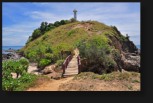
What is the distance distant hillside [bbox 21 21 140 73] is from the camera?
15.0 meters

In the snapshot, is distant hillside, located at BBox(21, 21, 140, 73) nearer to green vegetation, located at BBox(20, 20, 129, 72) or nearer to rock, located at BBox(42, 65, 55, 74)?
green vegetation, located at BBox(20, 20, 129, 72)

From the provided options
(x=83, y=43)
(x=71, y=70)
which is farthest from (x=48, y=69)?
(x=83, y=43)

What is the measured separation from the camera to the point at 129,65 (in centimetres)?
2045

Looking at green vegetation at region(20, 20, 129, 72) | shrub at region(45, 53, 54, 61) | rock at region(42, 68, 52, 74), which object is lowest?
rock at region(42, 68, 52, 74)

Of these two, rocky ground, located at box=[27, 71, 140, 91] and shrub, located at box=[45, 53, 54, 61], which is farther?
shrub, located at box=[45, 53, 54, 61]

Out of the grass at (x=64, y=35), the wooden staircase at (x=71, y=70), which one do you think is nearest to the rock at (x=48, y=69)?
the wooden staircase at (x=71, y=70)

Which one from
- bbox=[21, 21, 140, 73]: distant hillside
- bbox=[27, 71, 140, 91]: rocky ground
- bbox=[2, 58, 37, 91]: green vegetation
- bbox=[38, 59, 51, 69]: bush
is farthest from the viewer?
bbox=[38, 59, 51, 69]: bush

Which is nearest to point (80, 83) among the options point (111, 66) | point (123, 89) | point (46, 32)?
point (123, 89)

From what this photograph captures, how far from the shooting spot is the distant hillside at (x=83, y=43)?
15006 millimetres

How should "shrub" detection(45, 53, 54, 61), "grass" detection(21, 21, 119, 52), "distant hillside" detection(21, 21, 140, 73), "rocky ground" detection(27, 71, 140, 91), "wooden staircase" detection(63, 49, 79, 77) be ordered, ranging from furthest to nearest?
"grass" detection(21, 21, 119, 52) → "shrub" detection(45, 53, 54, 61) → "distant hillside" detection(21, 21, 140, 73) → "wooden staircase" detection(63, 49, 79, 77) → "rocky ground" detection(27, 71, 140, 91)

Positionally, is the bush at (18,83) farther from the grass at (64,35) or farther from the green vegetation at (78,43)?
the grass at (64,35)

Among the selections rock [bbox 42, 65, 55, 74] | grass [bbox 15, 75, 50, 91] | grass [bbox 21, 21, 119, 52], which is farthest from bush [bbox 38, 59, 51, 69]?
grass [bbox 21, 21, 119, 52]

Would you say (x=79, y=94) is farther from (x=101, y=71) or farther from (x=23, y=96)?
(x=101, y=71)

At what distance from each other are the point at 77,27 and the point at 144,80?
787 inches
